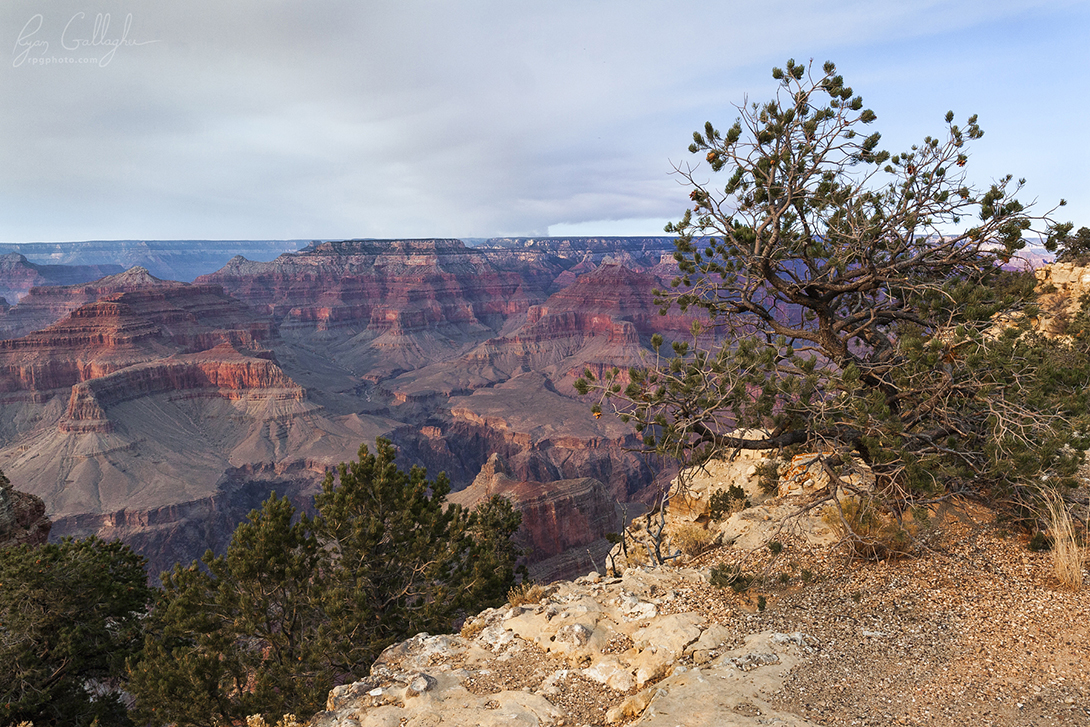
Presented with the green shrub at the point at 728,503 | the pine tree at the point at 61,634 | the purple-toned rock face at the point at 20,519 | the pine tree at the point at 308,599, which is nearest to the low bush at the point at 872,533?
the green shrub at the point at 728,503

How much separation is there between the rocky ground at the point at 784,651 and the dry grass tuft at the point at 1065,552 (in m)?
0.18

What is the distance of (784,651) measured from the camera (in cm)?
696

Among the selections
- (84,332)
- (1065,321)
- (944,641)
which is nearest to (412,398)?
(84,332)

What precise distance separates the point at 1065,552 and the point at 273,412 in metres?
100

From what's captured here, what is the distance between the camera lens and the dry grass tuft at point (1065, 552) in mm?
7594

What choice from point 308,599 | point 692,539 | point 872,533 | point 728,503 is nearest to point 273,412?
point 308,599

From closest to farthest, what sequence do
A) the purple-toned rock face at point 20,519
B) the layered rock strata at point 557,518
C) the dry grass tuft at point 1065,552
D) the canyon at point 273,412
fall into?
the dry grass tuft at point 1065,552
the purple-toned rock face at point 20,519
the layered rock strata at point 557,518
the canyon at point 273,412

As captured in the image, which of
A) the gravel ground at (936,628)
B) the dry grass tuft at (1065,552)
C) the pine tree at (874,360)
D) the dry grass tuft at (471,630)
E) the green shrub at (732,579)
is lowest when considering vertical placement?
the dry grass tuft at (471,630)

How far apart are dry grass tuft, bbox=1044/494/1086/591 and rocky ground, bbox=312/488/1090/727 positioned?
18 cm

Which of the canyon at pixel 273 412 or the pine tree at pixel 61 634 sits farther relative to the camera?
the canyon at pixel 273 412

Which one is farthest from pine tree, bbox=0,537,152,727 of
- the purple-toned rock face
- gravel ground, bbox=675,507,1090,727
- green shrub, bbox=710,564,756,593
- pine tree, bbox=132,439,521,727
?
gravel ground, bbox=675,507,1090,727

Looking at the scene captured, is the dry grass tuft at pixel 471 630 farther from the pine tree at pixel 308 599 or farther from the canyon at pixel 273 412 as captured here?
the canyon at pixel 273 412

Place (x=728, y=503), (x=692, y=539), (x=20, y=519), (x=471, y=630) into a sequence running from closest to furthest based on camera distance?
(x=471, y=630) → (x=692, y=539) → (x=728, y=503) → (x=20, y=519)

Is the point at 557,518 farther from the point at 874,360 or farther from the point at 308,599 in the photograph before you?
the point at 874,360
